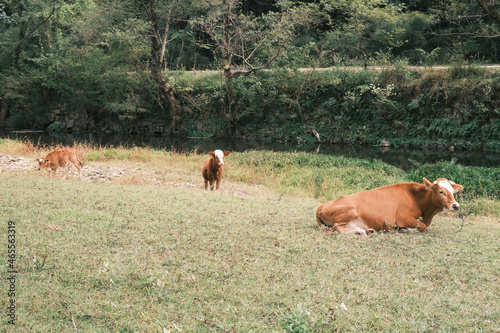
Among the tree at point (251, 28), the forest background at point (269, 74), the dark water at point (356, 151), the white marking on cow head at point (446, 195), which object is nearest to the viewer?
the white marking on cow head at point (446, 195)

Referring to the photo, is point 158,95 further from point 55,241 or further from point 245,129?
point 55,241

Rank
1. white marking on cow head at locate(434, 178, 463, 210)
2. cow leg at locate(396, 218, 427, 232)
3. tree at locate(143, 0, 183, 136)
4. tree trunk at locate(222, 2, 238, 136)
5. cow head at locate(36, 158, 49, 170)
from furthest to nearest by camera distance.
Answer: tree at locate(143, 0, 183, 136), tree trunk at locate(222, 2, 238, 136), cow head at locate(36, 158, 49, 170), cow leg at locate(396, 218, 427, 232), white marking on cow head at locate(434, 178, 463, 210)

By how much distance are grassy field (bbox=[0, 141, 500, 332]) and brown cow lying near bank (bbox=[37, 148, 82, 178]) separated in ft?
14.0

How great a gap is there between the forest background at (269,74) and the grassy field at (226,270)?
2081 centimetres

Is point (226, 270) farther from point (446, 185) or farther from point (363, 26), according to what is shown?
point (363, 26)

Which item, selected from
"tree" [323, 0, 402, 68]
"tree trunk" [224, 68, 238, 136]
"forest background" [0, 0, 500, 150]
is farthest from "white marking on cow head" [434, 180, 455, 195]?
"tree trunk" [224, 68, 238, 136]

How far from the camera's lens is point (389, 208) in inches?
284

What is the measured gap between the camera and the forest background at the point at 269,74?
2719 centimetres

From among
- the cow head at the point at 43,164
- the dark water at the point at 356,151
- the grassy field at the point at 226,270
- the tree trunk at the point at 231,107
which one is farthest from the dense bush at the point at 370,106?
the grassy field at the point at 226,270

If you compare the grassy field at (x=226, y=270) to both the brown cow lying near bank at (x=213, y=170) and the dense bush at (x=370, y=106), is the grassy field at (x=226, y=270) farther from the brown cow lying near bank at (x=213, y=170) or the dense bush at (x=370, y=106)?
the dense bush at (x=370, y=106)

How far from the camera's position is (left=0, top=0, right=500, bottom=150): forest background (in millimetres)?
27188

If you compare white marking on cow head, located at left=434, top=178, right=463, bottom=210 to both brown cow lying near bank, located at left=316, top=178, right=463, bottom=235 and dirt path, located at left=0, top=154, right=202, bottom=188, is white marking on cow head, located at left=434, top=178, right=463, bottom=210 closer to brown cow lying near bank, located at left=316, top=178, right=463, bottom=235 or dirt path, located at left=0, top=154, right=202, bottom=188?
brown cow lying near bank, located at left=316, top=178, right=463, bottom=235

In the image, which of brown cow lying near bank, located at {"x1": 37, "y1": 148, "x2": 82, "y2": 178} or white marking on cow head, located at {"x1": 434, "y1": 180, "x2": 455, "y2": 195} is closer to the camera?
white marking on cow head, located at {"x1": 434, "y1": 180, "x2": 455, "y2": 195}

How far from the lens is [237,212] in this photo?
812 centimetres
